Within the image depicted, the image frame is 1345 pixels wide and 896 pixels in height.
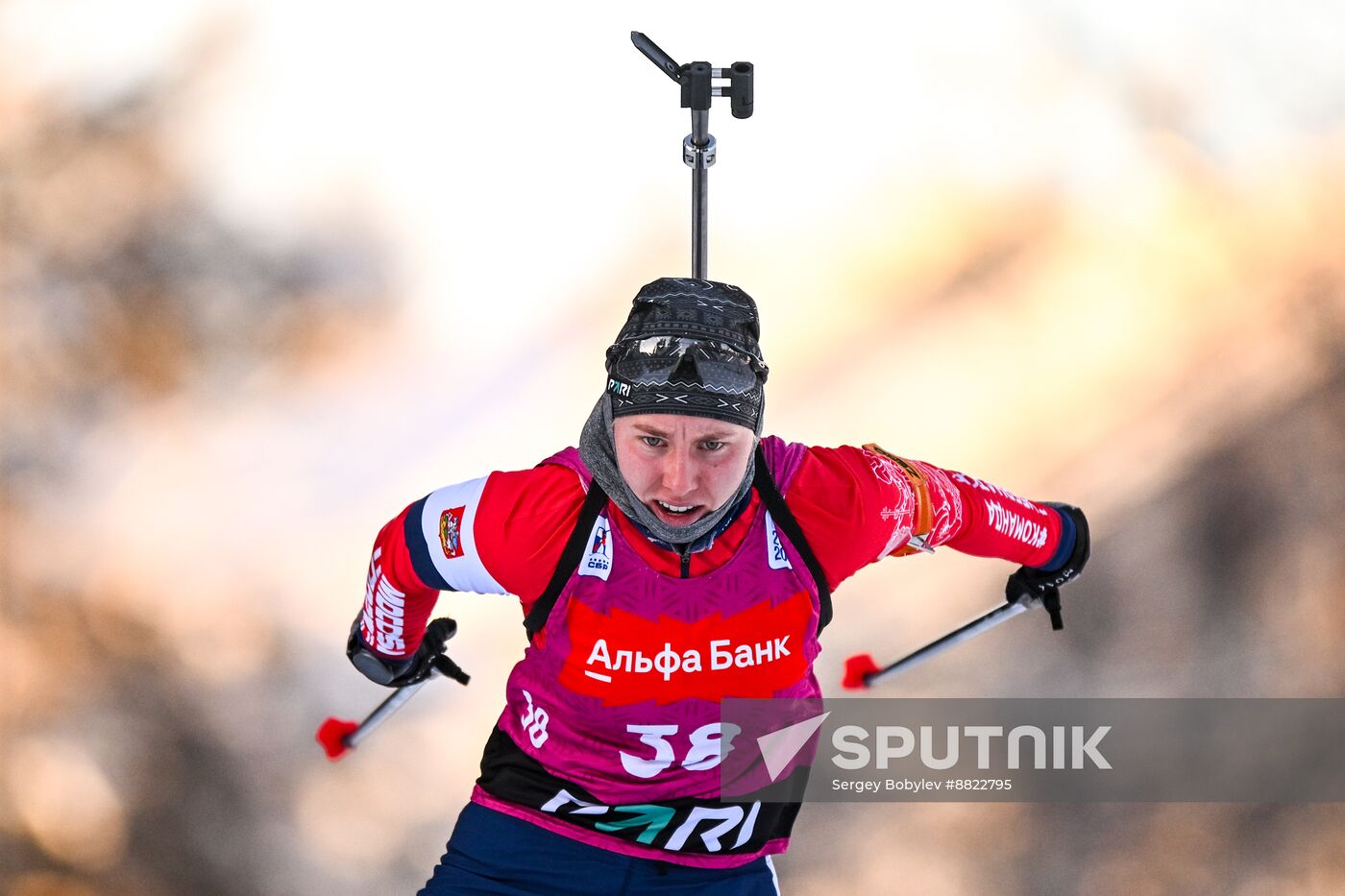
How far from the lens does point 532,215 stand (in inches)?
125

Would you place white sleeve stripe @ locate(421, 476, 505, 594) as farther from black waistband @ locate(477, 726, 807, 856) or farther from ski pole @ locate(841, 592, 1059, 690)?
ski pole @ locate(841, 592, 1059, 690)

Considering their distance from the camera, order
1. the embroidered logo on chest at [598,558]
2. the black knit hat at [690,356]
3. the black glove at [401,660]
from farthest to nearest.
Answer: the black glove at [401,660] → the embroidered logo on chest at [598,558] → the black knit hat at [690,356]

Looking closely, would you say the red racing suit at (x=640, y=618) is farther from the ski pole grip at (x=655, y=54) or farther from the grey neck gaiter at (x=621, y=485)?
the ski pole grip at (x=655, y=54)

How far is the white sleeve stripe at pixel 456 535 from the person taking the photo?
1.97 metres

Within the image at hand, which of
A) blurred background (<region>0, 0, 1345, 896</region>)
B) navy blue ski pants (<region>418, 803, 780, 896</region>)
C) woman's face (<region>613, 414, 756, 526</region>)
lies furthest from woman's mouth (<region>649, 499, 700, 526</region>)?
blurred background (<region>0, 0, 1345, 896</region>)

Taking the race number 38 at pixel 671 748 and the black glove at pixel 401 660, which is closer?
the race number 38 at pixel 671 748

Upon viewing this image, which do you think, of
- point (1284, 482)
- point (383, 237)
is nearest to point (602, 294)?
point (383, 237)

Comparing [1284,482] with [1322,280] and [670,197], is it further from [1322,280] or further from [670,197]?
[670,197]

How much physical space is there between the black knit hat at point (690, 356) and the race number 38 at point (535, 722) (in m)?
0.48

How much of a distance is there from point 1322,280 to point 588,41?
1865 millimetres

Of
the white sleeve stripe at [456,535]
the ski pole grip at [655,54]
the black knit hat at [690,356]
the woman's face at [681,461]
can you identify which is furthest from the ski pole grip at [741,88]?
the white sleeve stripe at [456,535]

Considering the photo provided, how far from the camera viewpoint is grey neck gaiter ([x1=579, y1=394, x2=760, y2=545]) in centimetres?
188

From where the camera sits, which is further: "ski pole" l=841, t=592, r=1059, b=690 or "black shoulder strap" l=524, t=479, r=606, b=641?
"ski pole" l=841, t=592, r=1059, b=690

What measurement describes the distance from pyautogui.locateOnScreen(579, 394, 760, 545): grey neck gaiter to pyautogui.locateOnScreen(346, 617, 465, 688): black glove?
1.69 ft
